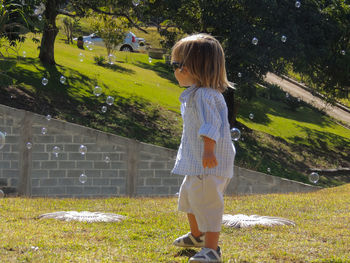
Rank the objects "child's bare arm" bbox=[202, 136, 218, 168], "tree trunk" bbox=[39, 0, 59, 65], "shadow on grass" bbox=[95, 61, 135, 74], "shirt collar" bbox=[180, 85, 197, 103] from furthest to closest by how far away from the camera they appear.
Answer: "shadow on grass" bbox=[95, 61, 135, 74] → "tree trunk" bbox=[39, 0, 59, 65] → "shirt collar" bbox=[180, 85, 197, 103] → "child's bare arm" bbox=[202, 136, 218, 168]

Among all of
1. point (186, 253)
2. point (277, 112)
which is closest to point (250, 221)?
point (186, 253)

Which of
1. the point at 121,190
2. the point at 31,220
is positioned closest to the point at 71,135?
the point at 121,190

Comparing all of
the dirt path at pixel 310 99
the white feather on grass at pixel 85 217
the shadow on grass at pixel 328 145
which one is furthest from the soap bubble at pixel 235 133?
the dirt path at pixel 310 99

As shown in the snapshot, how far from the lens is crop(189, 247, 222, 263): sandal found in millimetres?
4047

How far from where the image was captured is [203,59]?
14.0 feet

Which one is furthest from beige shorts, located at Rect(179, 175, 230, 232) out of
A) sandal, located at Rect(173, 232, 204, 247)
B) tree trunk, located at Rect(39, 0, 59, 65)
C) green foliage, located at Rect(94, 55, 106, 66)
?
green foliage, located at Rect(94, 55, 106, 66)

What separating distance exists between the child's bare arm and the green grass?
833 millimetres

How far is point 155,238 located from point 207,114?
164cm

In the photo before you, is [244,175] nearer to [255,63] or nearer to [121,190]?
[121,190]

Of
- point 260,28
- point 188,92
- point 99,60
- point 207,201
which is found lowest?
point 207,201

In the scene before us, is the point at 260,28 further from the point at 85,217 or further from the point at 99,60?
the point at 85,217

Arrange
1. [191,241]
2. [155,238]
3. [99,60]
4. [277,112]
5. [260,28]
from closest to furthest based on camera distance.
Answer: [191,241] → [155,238] → [260,28] → [99,60] → [277,112]

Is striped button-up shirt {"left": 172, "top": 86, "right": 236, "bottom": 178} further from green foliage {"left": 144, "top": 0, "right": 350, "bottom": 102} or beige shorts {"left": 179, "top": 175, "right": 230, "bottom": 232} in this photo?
green foliage {"left": 144, "top": 0, "right": 350, "bottom": 102}

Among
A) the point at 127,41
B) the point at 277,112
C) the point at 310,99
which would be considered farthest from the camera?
the point at 127,41
